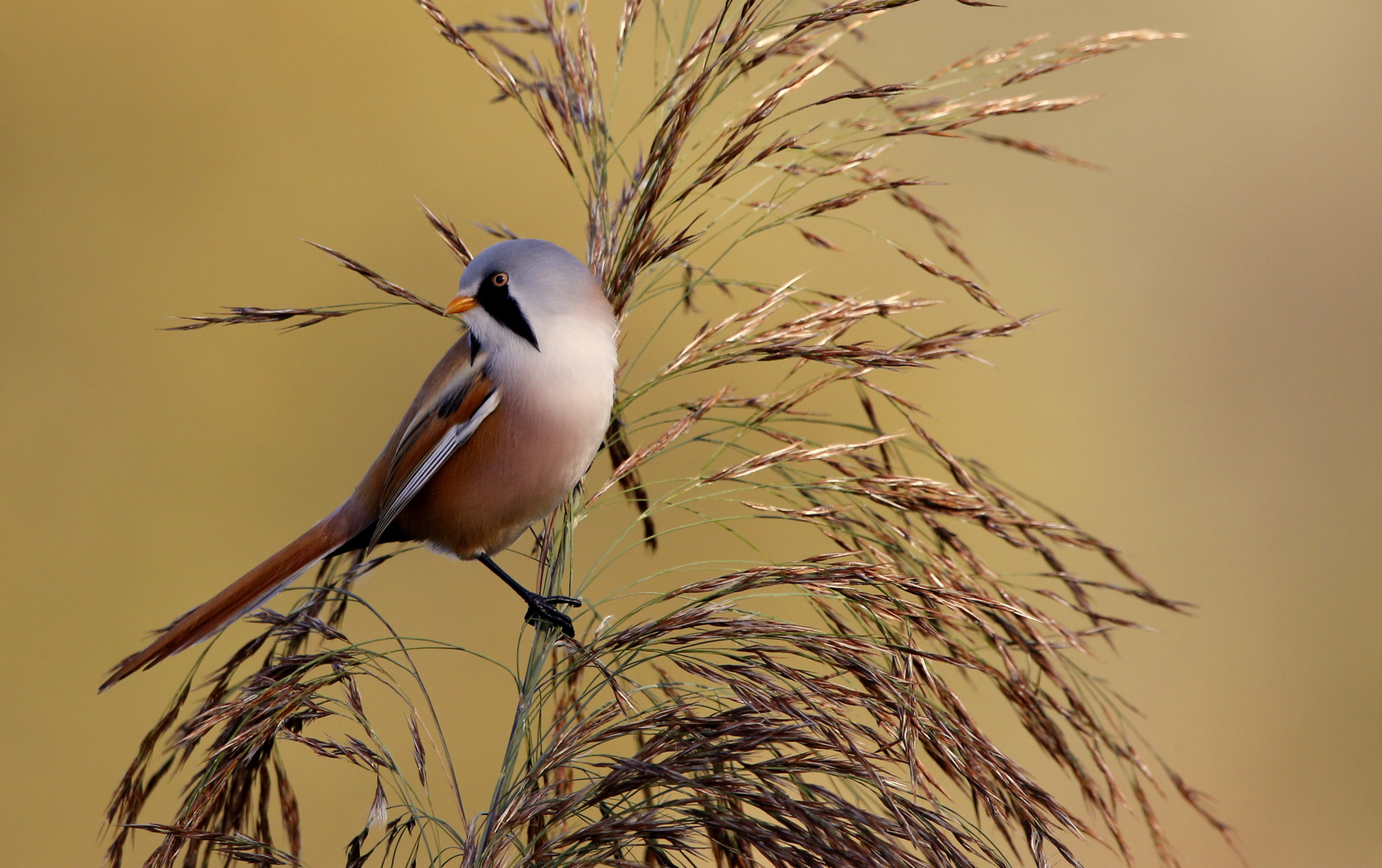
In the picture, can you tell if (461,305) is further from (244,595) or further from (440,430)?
(244,595)

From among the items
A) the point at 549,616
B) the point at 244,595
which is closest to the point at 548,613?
the point at 549,616

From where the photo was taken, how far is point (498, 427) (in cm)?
198

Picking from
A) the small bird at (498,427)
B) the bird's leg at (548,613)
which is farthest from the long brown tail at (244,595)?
the bird's leg at (548,613)

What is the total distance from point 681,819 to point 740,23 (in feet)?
3.97

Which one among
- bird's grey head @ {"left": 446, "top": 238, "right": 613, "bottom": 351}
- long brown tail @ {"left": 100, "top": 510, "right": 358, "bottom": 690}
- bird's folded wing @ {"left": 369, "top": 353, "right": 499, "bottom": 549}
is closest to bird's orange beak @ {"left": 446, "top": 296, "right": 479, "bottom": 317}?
bird's grey head @ {"left": 446, "top": 238, "right": 613, "bottom": 351}

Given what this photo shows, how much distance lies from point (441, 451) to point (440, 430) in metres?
0.04

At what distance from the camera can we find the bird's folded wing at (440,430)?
1996mm

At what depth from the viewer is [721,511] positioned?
2049 mm

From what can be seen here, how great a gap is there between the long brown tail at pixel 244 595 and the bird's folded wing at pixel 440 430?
0.26 feet

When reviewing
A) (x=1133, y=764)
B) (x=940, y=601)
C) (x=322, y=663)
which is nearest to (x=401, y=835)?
(x=322, y=663)

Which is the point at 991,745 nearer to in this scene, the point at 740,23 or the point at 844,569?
the point at 844,569

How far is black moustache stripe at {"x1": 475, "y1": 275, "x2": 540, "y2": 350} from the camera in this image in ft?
6.31

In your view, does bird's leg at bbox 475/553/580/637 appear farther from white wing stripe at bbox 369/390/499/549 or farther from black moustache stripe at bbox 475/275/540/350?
black moustache stripe at bbox 475/275/540/350

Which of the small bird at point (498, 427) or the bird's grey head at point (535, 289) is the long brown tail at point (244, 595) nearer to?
the small bird at point (498, 427)
